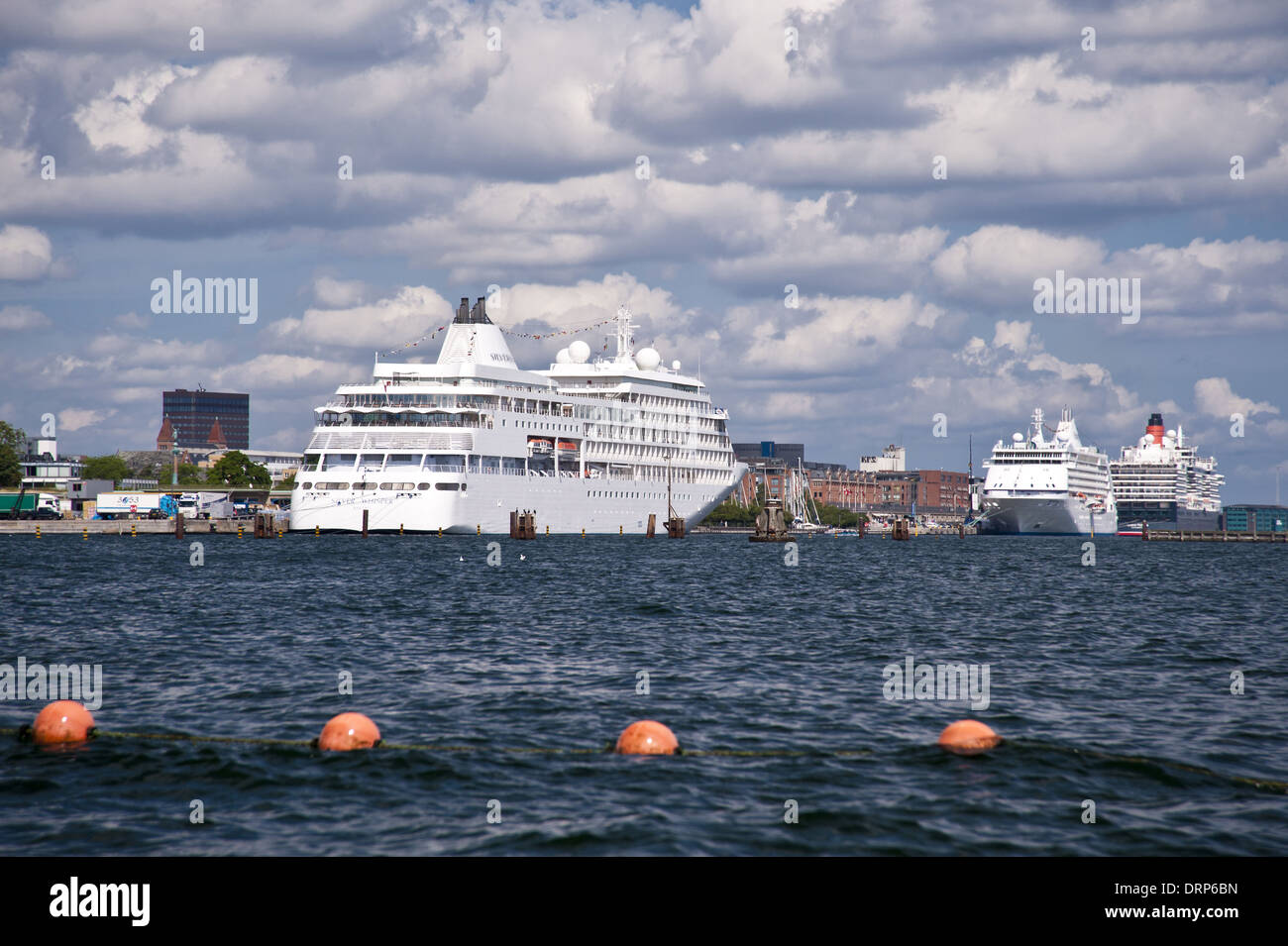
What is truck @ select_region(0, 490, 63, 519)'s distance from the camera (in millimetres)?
124562

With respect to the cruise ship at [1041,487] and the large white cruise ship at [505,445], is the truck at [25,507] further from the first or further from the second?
the cruise ship at [1041,487]

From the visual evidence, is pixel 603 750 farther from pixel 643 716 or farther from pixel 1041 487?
pixel 1041 487

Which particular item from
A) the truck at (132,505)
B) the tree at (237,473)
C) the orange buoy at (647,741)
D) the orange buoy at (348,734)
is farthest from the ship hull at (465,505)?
Result: the tree at (237,473)

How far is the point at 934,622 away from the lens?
3659 cm

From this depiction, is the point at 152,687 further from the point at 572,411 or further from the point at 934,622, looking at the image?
the point at 572,411

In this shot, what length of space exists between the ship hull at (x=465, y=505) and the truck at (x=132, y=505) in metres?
32.9

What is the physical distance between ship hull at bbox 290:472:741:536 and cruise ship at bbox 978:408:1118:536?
215 ft

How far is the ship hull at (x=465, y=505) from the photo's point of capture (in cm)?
9338

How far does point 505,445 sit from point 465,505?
760 cm

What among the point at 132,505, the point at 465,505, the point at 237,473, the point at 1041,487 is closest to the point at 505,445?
the point at 465,505

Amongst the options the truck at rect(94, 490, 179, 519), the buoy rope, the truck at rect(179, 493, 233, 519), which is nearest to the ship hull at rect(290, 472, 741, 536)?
the truck at rect(179, 493, 233, 519)
